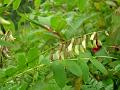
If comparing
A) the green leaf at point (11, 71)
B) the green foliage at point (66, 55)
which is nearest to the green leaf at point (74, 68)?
the green foliage at point (66, 55)

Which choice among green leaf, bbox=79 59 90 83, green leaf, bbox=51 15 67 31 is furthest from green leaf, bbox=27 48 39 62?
green leaf, bbox=51 15 67 31

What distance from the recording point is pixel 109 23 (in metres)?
1.29

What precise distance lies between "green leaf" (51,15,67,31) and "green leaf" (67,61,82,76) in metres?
0.25

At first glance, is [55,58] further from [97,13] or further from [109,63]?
[97,13]

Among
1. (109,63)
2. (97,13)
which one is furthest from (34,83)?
(97,13)

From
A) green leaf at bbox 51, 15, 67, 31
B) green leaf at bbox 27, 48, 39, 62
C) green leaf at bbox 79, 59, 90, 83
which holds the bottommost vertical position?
green leaf at bbox 79, 59, 90, 83

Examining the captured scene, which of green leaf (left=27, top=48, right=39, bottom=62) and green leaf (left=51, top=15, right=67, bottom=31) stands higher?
green leaf (left=51, top=15, right=67, bottom=31)

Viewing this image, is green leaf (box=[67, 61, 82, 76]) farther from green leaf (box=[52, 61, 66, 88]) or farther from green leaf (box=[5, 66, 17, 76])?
green leaf (box=[5, 66, 17, 76])

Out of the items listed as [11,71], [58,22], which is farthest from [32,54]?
[58,22]

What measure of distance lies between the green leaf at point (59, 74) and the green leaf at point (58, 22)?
0.27 m

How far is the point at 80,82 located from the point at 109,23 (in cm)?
36

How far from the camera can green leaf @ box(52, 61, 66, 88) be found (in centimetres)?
83

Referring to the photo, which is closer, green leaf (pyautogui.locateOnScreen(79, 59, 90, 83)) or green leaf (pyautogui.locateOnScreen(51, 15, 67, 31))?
green leaf (pyautogui.locateOnScreen(79, 59, 90, 83))

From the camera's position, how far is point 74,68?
33.5 inches
